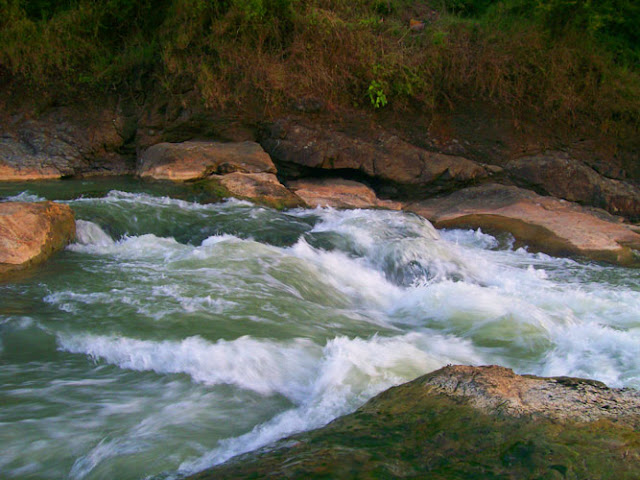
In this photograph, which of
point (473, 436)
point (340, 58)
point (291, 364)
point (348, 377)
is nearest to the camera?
point (473, 436)

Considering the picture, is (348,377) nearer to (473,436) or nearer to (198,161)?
(473,436)

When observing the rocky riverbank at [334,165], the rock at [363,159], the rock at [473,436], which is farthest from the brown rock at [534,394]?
the rock at [363,159]

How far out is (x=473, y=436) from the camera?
2148 mm

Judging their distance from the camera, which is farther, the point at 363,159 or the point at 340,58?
the point at 340,58

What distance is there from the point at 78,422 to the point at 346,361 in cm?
153

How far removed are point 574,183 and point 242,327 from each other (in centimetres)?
784

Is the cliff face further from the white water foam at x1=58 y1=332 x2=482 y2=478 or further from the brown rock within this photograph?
the brown rock

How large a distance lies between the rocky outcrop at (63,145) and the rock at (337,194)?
144 inches

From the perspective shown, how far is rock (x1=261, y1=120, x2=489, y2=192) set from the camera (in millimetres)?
9766

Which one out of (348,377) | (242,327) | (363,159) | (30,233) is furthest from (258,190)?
(348,377)

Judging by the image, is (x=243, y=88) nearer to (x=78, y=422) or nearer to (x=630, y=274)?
(x=630, y=274)

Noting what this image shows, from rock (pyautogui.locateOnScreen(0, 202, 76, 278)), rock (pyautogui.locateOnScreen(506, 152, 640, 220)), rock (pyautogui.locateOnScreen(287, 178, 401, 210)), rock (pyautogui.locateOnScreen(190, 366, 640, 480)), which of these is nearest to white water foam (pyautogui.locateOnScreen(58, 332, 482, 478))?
rock (pyautogui.locateOnScreen(190, 366, 640, 480))

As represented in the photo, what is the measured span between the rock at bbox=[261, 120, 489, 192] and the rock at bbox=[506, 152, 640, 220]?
0.82 meters

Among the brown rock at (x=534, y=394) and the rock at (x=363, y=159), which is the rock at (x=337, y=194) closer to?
the rock at (x=363, y=159)
